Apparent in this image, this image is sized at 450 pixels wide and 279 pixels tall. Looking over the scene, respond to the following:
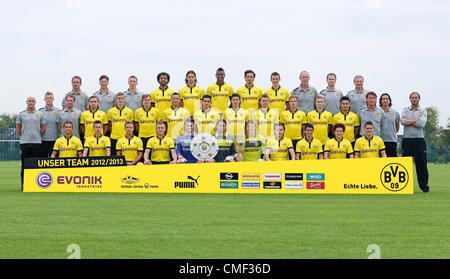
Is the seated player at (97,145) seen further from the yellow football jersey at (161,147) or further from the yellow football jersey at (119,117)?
the yellow football jersey at (161,147)

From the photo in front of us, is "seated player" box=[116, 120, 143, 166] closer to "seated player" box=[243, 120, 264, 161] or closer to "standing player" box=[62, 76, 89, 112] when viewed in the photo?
"standing player" box=[62, 76, 89, 112]

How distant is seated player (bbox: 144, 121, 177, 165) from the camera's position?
14.6m

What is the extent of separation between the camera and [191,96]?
15.5m

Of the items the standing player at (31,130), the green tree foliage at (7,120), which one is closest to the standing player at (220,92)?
the standing player at (31,130)

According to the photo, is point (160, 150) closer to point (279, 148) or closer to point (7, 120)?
point (279, 148)

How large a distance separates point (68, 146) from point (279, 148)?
18.5 feet

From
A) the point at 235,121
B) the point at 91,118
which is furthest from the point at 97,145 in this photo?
the point at 235,121

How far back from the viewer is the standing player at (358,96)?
15.1 m

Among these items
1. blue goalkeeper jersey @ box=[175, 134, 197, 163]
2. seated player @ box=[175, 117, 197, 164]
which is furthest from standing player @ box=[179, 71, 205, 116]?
blue goalkeeper jersey @ box=[175, 134, 197, 163]

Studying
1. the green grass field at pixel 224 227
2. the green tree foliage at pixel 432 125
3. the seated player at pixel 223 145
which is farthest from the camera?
the green tree foliage at pixel 432 125

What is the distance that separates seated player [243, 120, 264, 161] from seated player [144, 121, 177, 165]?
6.28 feet

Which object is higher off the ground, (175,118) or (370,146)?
(175,118)

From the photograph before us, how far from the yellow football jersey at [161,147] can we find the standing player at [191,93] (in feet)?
4.10
